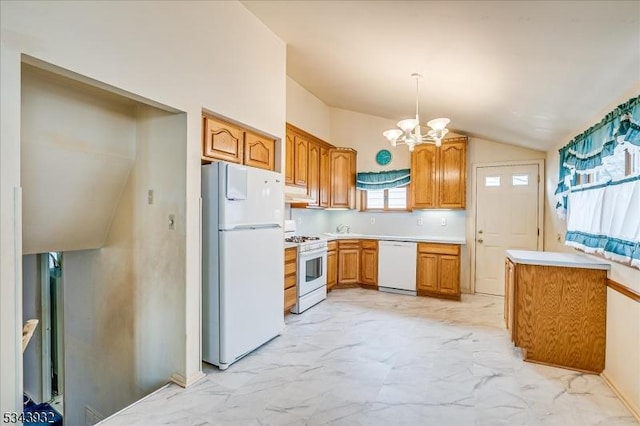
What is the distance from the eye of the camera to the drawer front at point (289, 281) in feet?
12.5

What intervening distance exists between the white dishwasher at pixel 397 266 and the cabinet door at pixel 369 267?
0.24 ft

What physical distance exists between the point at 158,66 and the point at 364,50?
68.1 inches

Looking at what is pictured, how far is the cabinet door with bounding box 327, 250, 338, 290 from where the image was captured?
195 inches

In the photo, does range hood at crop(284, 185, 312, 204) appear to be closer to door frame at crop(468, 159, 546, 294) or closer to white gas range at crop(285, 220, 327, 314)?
white gas range at crop(285, 220, 327, 314)

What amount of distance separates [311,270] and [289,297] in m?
0.60

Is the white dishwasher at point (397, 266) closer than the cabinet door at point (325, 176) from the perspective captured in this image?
Yes

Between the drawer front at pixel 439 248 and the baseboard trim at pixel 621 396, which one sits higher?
the drawer front at pixel 439 248

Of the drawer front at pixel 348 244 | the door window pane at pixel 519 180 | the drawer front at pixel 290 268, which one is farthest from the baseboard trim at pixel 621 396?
the drawer front at pixel 348 244

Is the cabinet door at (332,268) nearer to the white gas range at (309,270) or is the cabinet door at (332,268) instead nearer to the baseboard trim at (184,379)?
the white gas range at (309,270)

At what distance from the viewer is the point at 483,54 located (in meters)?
2.30

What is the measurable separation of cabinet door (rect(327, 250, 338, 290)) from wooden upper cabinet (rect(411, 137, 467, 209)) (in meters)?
1.57

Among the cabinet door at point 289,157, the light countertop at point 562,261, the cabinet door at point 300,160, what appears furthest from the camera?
the cabinet door at point 300,160

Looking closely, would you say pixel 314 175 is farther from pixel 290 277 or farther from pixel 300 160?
pixel 290 277

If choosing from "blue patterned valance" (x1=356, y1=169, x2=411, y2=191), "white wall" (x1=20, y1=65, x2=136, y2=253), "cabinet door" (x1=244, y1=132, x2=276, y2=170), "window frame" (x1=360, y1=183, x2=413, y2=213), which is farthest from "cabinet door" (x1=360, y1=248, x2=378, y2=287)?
"white wall" (x1=20, y1=65, x2=136, y2=253)
